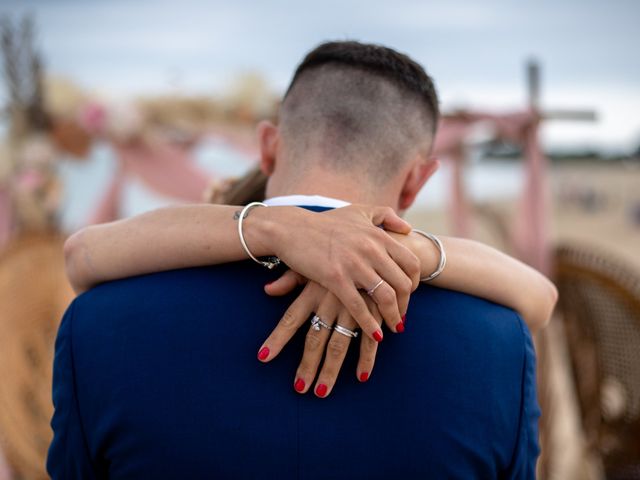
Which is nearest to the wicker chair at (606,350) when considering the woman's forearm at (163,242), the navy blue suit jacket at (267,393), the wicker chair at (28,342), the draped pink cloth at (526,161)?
the draped pink cloth at (526,161)

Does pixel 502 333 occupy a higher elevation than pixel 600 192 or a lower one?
higher

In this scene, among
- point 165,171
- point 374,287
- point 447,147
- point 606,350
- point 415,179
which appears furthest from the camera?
point 447,147

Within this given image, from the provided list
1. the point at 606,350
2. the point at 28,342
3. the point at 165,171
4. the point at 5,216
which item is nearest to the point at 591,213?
the point at 165,171

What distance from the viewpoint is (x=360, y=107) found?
56.2 inches

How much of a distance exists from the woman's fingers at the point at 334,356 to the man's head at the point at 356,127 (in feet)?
0.99

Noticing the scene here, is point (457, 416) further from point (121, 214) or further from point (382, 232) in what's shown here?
point (121, 214)

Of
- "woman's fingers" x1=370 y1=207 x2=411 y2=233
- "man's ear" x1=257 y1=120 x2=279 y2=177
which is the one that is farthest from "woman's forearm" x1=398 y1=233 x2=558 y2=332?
"man's ear" x1=257 y1=120 x2=279 y2=177

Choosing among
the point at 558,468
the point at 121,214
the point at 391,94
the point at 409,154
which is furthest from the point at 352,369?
the point at 121,214

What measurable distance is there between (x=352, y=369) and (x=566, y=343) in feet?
9.47

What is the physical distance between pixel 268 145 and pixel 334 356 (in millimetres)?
628

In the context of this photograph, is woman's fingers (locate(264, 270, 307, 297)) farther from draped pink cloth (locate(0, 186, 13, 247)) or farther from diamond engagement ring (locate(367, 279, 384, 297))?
draped pink cloth (locate(0, 186, 13, 247))

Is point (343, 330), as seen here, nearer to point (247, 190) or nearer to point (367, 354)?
point (367, 354)

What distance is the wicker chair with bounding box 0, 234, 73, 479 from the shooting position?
9.73 feet

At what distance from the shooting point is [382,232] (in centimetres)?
116
